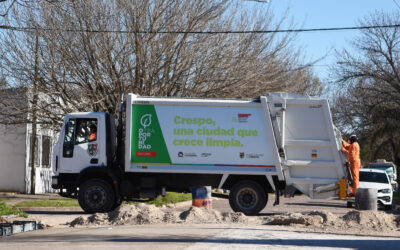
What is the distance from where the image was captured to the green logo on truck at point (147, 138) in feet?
57.5

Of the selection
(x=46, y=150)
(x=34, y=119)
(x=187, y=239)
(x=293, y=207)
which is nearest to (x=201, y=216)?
(x=187, y=239)

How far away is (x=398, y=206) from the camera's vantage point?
1000 inches

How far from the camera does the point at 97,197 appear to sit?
17.8 m

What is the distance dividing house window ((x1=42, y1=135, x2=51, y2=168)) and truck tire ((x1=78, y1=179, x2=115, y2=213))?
12184 millimetres

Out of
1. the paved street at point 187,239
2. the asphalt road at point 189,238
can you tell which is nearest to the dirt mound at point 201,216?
the asphalt road at point 189,238

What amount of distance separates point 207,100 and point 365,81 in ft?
78.0

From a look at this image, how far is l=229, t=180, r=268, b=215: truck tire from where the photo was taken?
17.5 metres

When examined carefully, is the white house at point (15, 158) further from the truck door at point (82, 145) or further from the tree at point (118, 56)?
the truck door at point (82, 145)

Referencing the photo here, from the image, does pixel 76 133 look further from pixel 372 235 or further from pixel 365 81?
pixel 365 81

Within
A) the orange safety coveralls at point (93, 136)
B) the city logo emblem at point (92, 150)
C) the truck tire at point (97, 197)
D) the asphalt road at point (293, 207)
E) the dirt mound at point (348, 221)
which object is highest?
the orange safety coveralls at point (93, 136)

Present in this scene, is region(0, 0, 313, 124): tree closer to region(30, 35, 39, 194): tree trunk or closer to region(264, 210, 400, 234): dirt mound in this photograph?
region(30, 35, 39, 194): tree trunk

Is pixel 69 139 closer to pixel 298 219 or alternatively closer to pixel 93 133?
pixel 93 133

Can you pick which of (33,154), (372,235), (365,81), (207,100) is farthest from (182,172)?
(365,81)

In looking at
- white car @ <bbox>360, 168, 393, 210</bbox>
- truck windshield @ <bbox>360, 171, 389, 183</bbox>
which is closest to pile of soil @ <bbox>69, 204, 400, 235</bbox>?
white car @ <bbox>360, 168, 393, 210</bbox>
